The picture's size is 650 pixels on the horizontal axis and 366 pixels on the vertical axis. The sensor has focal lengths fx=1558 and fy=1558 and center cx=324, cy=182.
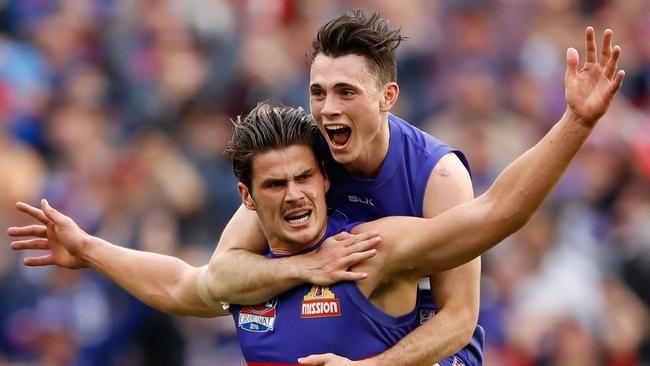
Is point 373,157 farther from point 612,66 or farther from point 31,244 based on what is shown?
point 31,244

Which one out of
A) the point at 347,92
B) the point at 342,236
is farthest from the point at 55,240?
the point at 347,92

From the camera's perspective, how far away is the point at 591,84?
6.01 m

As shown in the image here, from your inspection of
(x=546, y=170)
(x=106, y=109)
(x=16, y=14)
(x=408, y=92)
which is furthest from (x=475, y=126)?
(x=546, y=170)

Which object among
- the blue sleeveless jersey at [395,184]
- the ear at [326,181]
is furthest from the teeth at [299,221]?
the blue sleeveless jersey at [395,184]

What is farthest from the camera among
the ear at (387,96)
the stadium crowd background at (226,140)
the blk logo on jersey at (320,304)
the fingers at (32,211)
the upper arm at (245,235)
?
the stadium crowd background at (226,140)

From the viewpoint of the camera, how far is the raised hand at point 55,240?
7602 mm

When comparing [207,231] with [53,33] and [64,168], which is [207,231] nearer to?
[64,168]

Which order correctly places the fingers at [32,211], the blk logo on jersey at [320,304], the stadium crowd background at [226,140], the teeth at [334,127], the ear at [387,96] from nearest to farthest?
1. the blk logo on jersey at [320,304]
2. the teeth at [334,127]
3. the ear at [387,96]
4. the fingers at [32,211]
5. the stadium crowd background at [226,140]

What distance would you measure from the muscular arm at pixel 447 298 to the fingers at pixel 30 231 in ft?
6.51

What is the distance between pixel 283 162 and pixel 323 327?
29.1 inches

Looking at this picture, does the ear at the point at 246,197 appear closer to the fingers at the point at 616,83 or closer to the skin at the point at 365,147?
the skin at the point at 365,147

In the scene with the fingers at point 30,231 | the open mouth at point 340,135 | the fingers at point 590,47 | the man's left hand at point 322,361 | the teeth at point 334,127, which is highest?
the fingers at point 590,47

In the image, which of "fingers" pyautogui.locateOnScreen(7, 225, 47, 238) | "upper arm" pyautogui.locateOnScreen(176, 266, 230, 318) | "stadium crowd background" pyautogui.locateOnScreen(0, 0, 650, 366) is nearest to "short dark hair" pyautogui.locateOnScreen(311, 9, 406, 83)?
"upper arm" pyautogui.locateOnScreen(176, 266, 230, 318)

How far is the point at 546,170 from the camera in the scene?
19.8 feet
